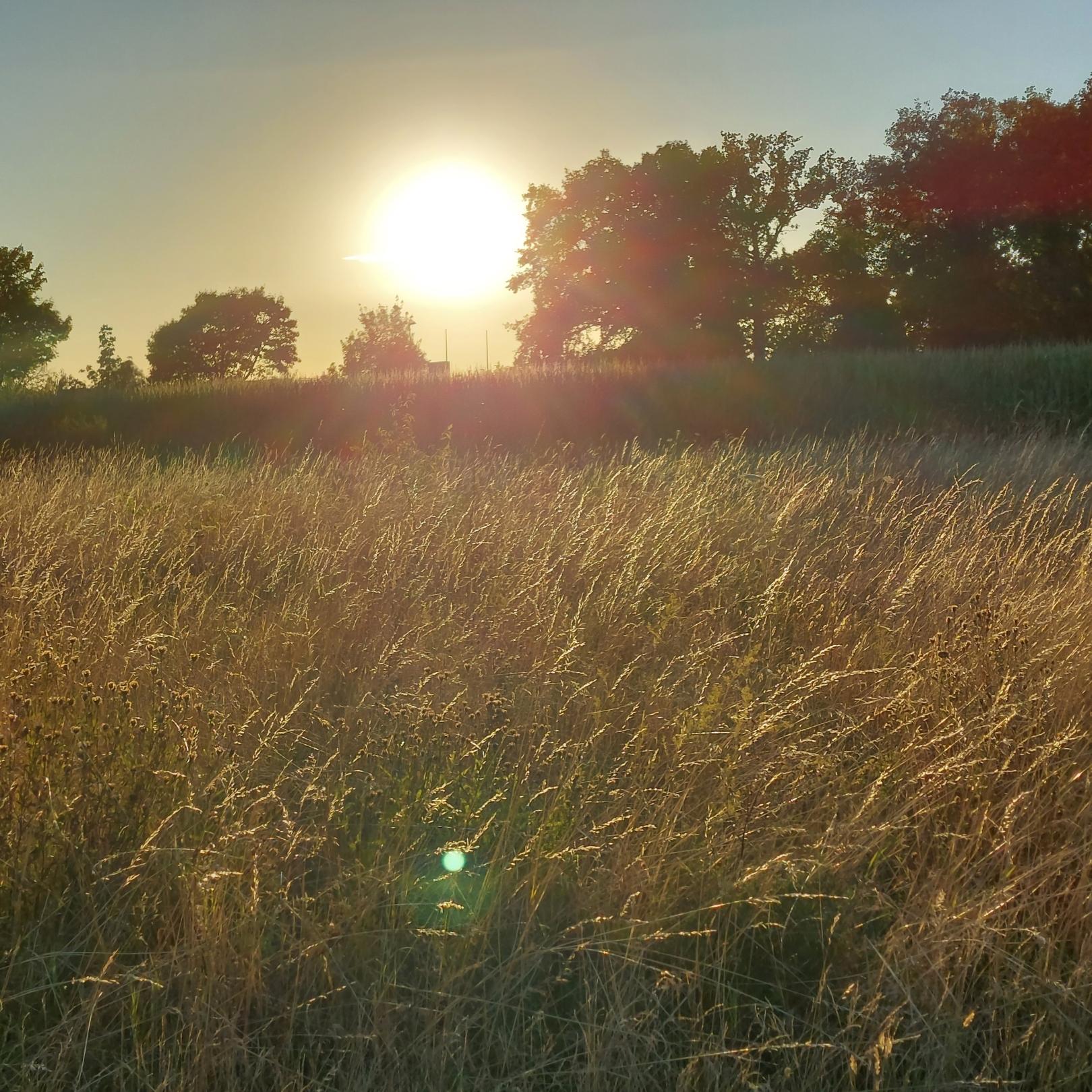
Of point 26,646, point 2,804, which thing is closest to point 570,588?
point 26,646

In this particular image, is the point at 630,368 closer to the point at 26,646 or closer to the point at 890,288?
the point at 26,646

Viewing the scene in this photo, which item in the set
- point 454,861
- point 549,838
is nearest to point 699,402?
point 549,838

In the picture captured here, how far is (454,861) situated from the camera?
2426 millimetres

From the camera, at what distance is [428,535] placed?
5.35 meters

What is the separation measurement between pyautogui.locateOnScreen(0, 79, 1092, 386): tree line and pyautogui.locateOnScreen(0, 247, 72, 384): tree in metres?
0.07

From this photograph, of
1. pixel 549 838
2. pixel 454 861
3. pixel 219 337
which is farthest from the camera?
pixel 219 337

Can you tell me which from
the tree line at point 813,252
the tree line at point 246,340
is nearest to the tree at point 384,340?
the tree line at point 246,340

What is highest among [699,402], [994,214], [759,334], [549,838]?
[994,214]

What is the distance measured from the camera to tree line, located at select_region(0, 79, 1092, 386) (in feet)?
92.9

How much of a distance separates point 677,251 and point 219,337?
119 feet

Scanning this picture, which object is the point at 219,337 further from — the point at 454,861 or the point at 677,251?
the point at 454,861

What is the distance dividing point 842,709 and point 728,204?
124ft

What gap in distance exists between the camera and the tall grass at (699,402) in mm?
16109

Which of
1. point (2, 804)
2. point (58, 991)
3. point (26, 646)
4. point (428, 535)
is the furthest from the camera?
point (428, 535)
